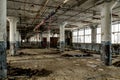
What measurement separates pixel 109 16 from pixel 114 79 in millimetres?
4305

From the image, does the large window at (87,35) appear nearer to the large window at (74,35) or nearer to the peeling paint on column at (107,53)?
the large window at (74,35)

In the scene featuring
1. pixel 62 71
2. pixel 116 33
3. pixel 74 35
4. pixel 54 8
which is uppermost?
pixel 54 8

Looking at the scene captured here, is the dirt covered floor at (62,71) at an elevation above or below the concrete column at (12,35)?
below

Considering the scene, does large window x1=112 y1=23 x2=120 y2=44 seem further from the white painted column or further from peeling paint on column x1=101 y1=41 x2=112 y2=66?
peeling paint on column x1=101 y1=41 x2=112 y2=66

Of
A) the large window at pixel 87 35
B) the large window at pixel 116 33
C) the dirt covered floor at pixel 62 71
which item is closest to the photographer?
the dirt covered floor at pixel 62 71

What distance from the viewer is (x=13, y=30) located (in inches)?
531

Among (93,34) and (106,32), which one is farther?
(93,34)

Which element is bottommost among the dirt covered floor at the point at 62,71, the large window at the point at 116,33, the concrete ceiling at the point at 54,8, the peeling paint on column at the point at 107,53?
the dirt covered floor at the point at 62,71

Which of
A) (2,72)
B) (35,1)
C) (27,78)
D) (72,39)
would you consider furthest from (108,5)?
(72,39)

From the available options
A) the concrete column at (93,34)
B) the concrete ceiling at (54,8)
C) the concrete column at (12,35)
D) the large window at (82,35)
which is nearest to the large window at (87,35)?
the large window at (82,35)

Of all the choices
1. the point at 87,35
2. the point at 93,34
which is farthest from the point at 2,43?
the point at 87,35

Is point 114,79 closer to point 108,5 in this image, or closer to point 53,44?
point 108,5

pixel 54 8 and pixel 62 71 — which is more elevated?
pixel 54 8

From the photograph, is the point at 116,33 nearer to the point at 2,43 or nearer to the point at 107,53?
the point at 107,53
